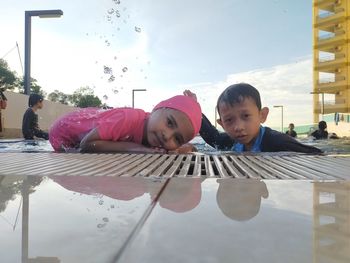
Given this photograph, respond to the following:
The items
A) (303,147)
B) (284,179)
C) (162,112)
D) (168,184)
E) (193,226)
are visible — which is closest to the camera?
(193,226)

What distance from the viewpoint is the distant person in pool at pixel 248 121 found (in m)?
3.43

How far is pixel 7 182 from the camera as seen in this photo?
4.42 feet

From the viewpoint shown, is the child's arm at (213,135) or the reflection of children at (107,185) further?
the child's arm at (213,135)

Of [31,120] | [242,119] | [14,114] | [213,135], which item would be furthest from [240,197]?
[14,114]

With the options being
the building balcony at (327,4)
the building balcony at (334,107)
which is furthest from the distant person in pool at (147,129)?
the building balcony at (327,4)

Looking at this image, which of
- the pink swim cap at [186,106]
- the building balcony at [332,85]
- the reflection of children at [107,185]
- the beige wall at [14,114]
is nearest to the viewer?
the reflection of children at [107,185]

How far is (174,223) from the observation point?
0.75 metres

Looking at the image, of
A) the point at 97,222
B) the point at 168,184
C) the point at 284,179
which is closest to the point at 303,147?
the point at 284,179

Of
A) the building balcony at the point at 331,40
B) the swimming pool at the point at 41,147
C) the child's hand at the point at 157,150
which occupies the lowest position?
the swimming pool at the point at 41,147

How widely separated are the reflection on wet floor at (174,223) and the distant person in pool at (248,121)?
218 centimetres

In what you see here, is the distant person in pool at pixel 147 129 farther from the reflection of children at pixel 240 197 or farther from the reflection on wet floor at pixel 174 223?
the reflection on wet floor at pixel 174 223

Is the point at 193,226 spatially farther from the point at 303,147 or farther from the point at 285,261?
the point at 303,147

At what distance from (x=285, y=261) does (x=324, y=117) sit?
129 feet

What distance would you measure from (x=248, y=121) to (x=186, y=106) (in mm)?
695
